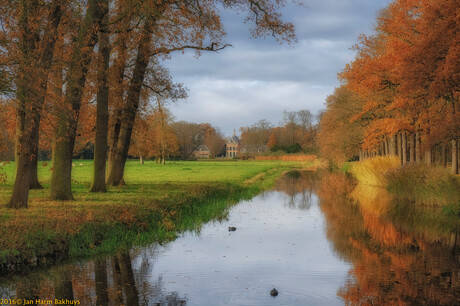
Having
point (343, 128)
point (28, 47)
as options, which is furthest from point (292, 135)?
point (28, 47)

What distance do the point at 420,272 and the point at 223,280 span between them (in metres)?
4.24

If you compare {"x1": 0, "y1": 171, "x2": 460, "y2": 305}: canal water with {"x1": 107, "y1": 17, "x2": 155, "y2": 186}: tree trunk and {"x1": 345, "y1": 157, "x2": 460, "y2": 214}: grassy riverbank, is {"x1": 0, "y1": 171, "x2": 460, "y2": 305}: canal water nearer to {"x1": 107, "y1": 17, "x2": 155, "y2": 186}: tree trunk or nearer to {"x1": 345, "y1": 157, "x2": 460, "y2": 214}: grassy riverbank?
{"x1": 345, "y1": 157, "x2": 460, "y2": 214}: grassy riverbank

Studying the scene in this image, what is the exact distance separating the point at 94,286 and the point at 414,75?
18884 mm

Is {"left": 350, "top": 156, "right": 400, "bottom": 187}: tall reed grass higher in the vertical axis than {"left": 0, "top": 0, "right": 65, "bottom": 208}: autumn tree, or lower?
lower

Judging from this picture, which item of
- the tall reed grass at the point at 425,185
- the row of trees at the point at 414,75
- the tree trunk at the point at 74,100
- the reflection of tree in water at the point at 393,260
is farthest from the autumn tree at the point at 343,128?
the tree trunk at the point at 74,100

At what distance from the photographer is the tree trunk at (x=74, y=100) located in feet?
60.2

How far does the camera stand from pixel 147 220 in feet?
52.6

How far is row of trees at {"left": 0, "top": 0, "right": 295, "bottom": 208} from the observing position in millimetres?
14199

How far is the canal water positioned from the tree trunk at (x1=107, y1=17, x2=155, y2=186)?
935 cm

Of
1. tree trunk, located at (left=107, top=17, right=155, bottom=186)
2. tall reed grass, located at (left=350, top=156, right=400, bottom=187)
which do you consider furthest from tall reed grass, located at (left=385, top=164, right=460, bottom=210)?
tree trunk, located at (left=107, top=17, right=155, bottom=186)

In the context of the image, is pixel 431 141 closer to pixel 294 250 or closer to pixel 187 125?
pixel 294 250

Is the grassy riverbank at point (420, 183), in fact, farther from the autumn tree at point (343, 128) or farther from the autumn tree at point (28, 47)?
the autumn tree at point (28, 47)

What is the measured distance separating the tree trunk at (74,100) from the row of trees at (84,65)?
1.4 inches

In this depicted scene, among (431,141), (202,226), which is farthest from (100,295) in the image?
(431,141)
